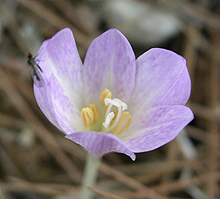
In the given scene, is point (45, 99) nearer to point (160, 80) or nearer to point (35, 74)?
point (35, 74)

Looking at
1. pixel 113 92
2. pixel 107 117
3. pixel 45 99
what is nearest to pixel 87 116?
Result: pixel 107 117

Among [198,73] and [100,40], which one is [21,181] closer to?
[100,40]

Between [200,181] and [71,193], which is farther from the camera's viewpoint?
[200,181]

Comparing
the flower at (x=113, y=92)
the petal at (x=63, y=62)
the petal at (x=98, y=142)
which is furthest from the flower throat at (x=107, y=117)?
the petal at (x=98, y=142)

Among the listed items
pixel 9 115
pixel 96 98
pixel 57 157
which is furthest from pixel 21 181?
pixel 96 98

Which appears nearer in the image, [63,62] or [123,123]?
[63,62]

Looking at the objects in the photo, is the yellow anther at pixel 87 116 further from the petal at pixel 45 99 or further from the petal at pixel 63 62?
the petal at pixel 45 99

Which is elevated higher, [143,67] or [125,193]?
[143,67]
